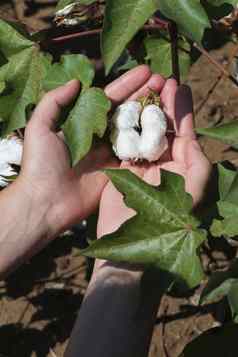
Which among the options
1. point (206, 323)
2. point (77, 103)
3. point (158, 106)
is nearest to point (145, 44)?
point (158, 106)

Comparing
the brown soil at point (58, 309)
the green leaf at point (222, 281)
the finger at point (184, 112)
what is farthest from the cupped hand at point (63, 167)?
the brown soil at point (58, 309)

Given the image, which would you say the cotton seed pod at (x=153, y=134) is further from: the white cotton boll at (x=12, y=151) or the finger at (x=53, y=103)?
the white cotton boll at (x=12, y=151)

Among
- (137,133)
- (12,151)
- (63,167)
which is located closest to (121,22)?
(137,133)

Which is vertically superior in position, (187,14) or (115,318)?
(187,14)

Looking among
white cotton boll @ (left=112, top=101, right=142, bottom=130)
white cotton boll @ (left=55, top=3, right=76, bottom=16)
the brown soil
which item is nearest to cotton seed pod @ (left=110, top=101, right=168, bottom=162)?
white cotton boll @ (left=112, top=101, right=142, bottom=130)

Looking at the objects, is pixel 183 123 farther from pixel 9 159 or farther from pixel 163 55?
pixel 9 159

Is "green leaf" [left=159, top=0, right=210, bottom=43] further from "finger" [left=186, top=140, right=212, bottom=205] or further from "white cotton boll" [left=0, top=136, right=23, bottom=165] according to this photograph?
"white cotton boll" [left=0, top=136, right=23, bottom=165]
